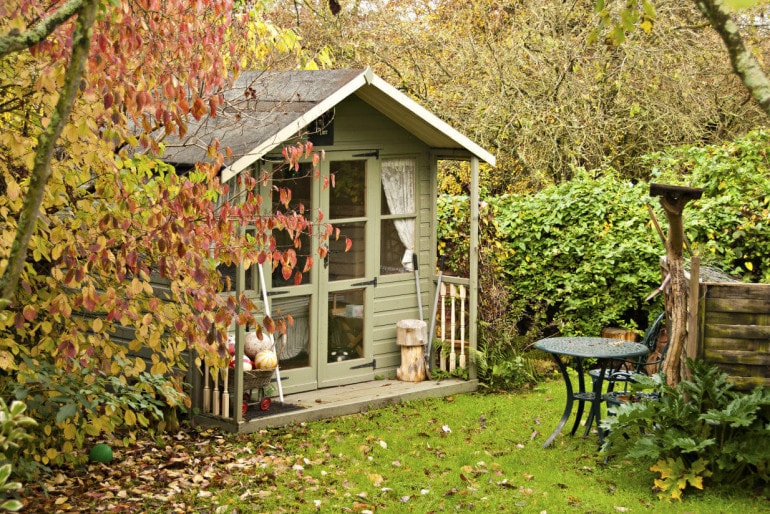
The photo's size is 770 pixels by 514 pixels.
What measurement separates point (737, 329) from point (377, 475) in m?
2.76

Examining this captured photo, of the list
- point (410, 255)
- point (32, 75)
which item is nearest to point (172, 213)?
point (32, 75)

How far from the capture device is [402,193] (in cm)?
1024

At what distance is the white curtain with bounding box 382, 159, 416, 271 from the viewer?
1009 centimetres

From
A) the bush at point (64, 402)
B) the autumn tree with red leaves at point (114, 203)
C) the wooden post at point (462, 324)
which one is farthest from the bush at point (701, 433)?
the wooden post at point (462, 324)

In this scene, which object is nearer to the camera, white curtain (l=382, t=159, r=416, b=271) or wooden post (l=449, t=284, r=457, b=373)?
white curtain (l=382, t=159, r=416, b=271)

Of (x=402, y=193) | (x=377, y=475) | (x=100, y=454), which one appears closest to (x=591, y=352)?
(x=377, y=475)

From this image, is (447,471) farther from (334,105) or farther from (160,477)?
(334,105)

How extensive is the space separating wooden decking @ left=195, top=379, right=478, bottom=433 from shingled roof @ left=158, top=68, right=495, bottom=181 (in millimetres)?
2168

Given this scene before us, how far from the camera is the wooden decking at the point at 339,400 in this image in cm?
852

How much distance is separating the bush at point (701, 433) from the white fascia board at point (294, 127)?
11.4 feet

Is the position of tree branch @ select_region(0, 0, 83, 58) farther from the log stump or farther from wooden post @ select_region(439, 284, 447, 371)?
wooden post @ select_region(439, 284, 447, 371)

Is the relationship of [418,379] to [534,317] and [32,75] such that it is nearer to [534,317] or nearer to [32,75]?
[534,317]

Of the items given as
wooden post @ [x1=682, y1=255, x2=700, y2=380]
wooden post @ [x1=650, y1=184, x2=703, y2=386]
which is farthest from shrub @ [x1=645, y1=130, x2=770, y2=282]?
wooden post @ [x1=682, y1=255, x2=700, y2=380]

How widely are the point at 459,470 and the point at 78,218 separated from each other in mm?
3499
